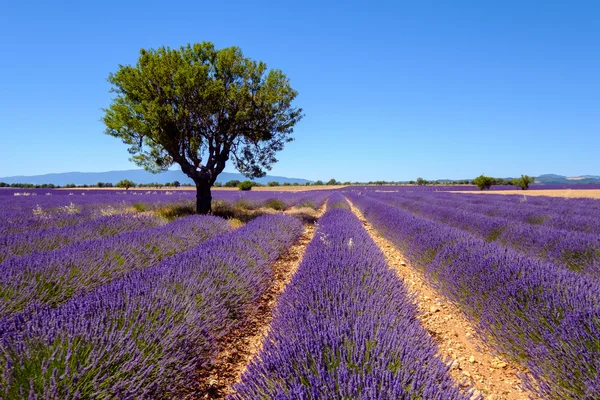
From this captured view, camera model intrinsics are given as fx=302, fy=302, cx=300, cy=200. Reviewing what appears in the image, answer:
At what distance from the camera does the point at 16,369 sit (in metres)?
1.28

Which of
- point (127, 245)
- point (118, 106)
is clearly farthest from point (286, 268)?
point (118, 106)

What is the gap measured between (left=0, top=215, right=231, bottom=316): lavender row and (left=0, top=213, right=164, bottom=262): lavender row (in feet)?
2.90

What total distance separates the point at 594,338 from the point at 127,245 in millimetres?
4439

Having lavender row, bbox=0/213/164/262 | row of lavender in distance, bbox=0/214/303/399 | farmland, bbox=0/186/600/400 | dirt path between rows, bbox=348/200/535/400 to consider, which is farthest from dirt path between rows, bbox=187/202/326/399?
lavender row, bbox=0/213/164/262

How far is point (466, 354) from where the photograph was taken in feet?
8.05

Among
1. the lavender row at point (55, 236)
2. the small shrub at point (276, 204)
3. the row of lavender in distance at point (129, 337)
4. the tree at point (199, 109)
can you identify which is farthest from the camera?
the small shrub at point (276, 204)

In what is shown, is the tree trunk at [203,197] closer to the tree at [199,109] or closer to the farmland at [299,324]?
the tree at [199,109]

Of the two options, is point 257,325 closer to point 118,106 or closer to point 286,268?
point 286,268

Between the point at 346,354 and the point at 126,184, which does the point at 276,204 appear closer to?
the point at 346,354

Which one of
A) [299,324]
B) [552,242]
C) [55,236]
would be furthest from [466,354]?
[55,236]

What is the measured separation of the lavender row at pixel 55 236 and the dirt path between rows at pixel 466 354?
15.4ft

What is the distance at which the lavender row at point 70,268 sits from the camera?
7.63 ft

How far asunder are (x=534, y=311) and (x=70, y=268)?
3.89m

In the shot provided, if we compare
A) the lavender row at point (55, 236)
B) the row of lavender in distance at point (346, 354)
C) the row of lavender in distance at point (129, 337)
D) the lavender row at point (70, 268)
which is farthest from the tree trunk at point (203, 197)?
the row of lavender in distance at point (346, 354)
